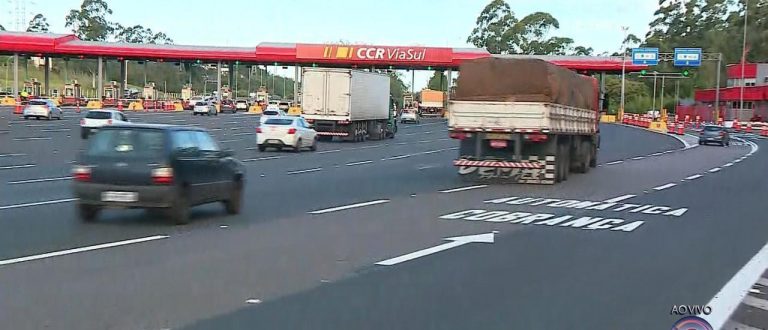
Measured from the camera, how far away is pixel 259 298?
8.77 metres

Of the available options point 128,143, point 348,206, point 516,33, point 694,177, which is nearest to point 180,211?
point 128,143

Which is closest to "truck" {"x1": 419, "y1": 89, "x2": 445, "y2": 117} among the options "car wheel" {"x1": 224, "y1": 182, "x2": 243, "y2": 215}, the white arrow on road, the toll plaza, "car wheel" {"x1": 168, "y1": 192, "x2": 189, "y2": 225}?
the toll plaza

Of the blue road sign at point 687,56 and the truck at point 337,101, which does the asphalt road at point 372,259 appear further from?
the blue road sign at point 687,56

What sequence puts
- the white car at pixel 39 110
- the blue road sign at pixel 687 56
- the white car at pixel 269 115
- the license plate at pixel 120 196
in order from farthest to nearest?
the blue road sign at pixel 687 56 < the white car at pixel 39 110 < the white car at pixel 269 115 < the license plate at pixel 120 196

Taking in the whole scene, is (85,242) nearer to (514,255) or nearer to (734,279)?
(514,255)

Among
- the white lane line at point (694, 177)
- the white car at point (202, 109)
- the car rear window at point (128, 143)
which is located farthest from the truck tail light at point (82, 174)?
the white car at point (202, 109)

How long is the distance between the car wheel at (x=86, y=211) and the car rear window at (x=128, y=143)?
80cm

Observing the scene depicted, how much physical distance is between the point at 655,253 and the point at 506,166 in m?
11.6

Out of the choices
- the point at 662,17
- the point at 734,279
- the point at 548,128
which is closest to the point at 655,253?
the point at 734,279

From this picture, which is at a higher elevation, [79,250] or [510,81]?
[510,81]

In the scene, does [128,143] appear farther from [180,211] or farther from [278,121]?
[278,121]

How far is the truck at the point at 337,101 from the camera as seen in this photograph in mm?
45688

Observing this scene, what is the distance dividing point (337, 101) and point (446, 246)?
33.5m

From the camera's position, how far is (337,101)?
4569cm
